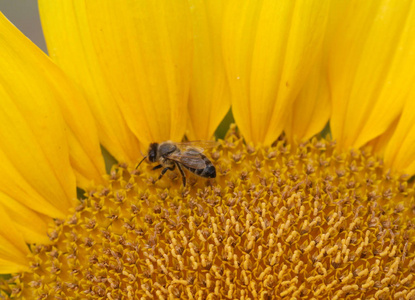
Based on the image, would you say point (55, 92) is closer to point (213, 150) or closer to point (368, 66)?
point (213, 150)

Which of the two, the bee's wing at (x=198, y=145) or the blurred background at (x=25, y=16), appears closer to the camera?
the bee's wing at (x=198, y=145)

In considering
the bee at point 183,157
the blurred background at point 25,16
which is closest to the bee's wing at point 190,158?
the bee at point 183,157

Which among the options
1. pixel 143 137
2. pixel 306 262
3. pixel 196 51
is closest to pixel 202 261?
pixel 306 262

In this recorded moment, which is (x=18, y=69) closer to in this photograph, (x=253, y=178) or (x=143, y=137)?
(x=143, y=137)

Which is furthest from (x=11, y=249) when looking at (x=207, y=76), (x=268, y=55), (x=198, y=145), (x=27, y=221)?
(x=268, y=55)

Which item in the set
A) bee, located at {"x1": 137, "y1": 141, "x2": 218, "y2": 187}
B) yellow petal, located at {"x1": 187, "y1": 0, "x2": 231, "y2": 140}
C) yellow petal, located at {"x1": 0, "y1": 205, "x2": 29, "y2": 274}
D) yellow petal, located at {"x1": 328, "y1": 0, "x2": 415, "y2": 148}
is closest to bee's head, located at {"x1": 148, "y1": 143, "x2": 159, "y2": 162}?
bee, located at {"x1": 137, "y1": 141, "x2": 218, "y2": 187}

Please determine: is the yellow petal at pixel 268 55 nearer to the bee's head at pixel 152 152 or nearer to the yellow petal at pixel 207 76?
the yellow petal at pixel 207 76
